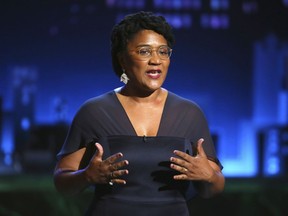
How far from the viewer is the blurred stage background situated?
4.59m

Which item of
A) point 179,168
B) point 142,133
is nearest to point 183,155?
point 179,168

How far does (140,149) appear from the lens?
4.91 ft

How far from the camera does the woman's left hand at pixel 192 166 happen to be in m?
1.43

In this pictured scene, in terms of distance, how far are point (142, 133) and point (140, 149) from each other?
0.21 feet

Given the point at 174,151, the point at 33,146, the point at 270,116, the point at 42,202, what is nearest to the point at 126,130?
the point at 174,151

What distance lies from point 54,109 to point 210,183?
3182 millimetres

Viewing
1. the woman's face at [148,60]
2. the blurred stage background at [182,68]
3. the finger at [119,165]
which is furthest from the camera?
the blurred stage background at [182,68]

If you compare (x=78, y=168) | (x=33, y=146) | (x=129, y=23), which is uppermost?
(x=129, y=23)

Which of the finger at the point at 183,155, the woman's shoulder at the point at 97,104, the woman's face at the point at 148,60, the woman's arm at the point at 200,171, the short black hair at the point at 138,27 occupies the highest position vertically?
the short black hair at the point at 138,27

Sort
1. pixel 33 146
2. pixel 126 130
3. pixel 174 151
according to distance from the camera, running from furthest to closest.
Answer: pixel 33 146, pixel 126 130, pixel 174 151

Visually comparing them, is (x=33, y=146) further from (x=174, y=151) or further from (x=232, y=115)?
(x=174, y=151)

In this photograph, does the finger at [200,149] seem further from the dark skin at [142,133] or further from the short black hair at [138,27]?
the short black hair at [138,27]

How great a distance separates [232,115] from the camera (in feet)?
15.5

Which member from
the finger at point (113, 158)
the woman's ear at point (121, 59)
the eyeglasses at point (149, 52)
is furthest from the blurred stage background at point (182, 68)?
the finger at point (113, 158)
